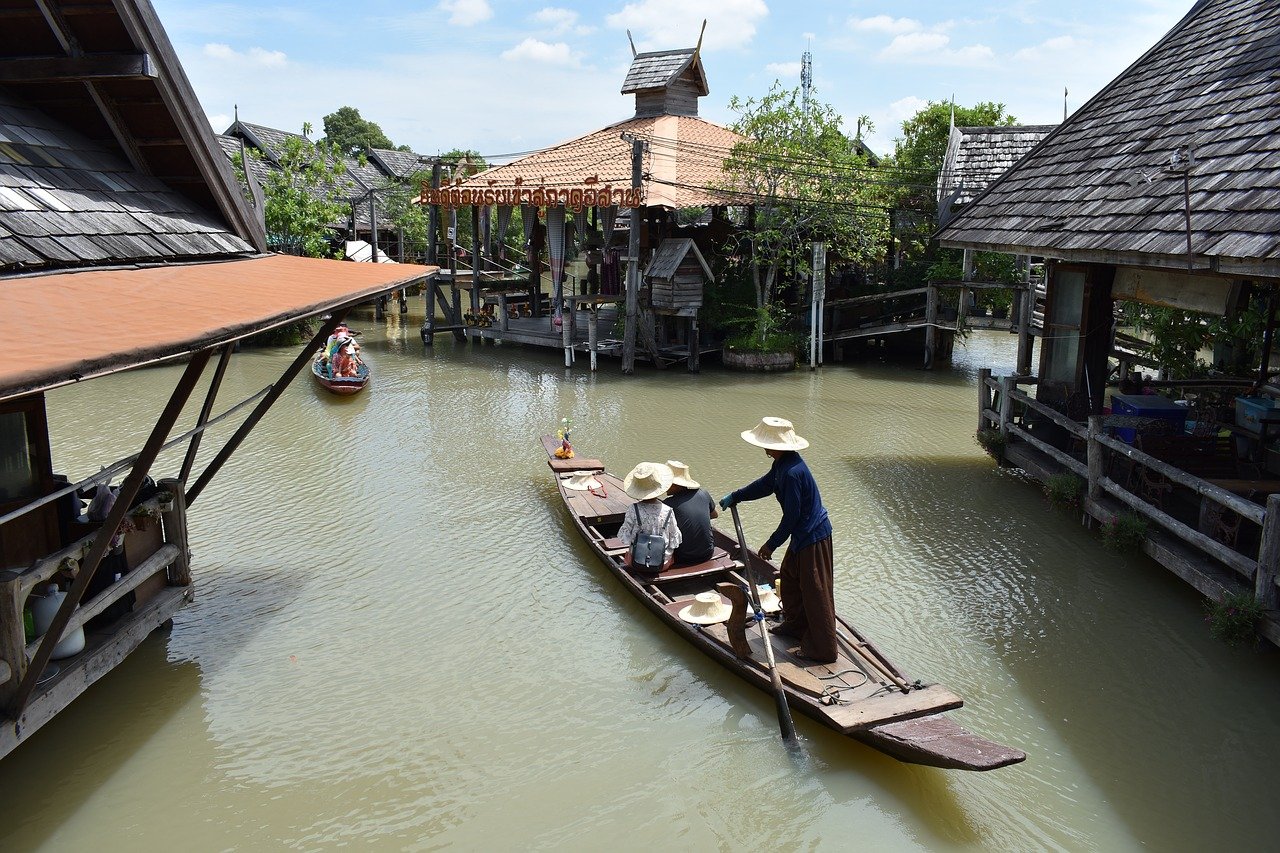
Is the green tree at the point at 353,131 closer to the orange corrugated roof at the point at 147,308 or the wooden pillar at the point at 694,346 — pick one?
the wooden pillar at the point at 694,346

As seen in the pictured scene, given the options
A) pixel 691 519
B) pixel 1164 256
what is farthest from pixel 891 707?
pixel 1164 256

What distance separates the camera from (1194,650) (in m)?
7.71

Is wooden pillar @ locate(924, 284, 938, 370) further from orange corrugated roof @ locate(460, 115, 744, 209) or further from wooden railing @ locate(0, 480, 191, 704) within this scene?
wooden railing @ locate(0, 480, 191, 704)

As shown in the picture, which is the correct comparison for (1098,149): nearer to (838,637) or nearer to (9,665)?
(838,637)

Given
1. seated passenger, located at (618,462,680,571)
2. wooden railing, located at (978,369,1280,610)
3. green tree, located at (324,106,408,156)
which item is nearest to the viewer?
wooden railing, located at (978,369,1280,610)

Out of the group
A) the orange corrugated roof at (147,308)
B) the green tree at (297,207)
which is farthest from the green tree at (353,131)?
the orange corrugated roof at (147,308)

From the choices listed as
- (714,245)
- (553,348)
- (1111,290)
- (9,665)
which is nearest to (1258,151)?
(1111,290)

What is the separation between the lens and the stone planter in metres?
21.3

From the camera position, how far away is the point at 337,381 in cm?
1780

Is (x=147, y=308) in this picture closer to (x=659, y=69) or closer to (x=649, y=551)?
(x=649, y=551)

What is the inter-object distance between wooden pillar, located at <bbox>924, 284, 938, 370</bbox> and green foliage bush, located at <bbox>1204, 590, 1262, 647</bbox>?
555 inches

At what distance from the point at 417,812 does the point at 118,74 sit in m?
6.43

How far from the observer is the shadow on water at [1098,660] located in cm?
600

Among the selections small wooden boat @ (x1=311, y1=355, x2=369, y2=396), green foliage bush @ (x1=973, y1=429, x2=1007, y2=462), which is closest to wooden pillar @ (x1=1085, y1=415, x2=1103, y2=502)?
green foliage bush @ (x1=973, y1=429, x2=1007, y2=462)
